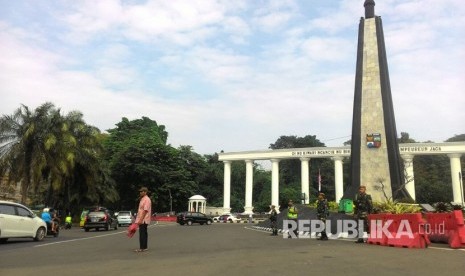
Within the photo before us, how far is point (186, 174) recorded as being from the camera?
60656 millimetres

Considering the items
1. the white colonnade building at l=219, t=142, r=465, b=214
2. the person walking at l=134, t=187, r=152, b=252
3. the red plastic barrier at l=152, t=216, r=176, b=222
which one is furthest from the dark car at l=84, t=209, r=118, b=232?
the red plastic barrier at l=152, t=216, r=176, b=222

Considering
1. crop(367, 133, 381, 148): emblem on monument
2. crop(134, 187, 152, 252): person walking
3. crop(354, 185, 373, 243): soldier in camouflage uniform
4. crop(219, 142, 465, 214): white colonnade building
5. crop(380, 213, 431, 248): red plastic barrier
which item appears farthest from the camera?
crop(219, 142, 465, 214): white colonnade building

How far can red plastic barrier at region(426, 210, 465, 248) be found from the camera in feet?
40.0

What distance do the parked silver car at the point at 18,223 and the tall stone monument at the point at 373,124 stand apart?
1717cm

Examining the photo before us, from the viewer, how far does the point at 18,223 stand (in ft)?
54.7

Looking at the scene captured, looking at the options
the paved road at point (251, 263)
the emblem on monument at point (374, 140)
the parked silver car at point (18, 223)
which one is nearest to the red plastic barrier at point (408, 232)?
the paved road at point (251, 263)

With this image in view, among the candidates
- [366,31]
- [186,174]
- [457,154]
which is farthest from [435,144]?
[186,174]

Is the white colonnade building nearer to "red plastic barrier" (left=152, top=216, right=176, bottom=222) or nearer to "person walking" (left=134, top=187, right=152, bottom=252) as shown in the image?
"red plastic barrier" (left=152, top=216, right=176, bottom=222)

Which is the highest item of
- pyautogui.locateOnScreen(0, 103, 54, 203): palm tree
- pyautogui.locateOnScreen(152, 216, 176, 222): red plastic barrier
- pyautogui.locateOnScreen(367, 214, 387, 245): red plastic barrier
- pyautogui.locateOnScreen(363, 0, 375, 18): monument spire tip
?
pyautogui.locateOnScreen(363, 0, 375, 18): monument spire tip

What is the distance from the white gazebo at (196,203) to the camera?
195 ft

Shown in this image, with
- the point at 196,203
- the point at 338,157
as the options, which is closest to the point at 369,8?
the point at 338,157

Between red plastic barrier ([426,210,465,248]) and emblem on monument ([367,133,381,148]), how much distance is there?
1367 cm

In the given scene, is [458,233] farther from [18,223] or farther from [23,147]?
[23,147]

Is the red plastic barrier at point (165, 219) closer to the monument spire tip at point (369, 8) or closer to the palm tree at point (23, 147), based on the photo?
the palm tree at point (23, 147)
